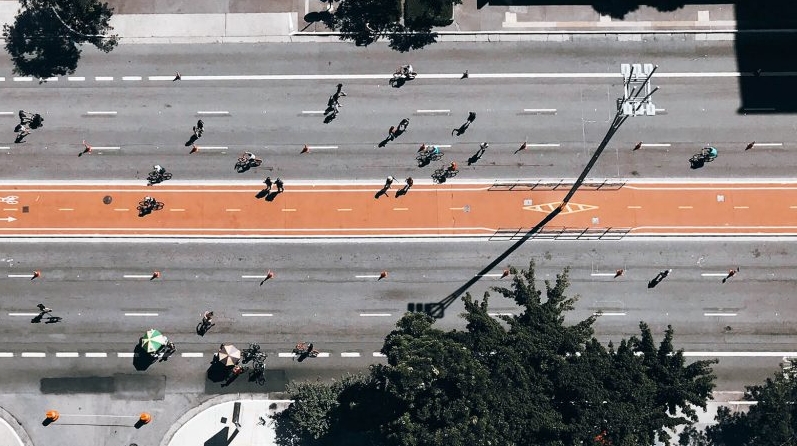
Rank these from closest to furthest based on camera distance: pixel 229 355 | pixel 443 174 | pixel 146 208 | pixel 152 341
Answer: pixel 229 355 < pixel 152 341 < pixel 146 208 < pixel 443 174

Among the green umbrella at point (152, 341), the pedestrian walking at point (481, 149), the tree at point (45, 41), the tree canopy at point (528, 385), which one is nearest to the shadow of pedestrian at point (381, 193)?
the pedestrian walking at point (481, 149)

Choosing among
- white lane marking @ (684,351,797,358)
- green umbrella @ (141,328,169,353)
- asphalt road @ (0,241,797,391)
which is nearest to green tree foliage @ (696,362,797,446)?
white lane marking @ (684,351,797,358)

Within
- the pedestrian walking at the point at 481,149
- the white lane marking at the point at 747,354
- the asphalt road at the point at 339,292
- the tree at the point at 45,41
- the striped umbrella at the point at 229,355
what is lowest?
the white lane marking at the point at 747,354

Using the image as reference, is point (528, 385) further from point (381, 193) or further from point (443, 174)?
point (381, 193)

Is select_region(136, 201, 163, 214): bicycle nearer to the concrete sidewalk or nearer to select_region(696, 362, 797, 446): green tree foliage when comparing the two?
the concrete sidewalk

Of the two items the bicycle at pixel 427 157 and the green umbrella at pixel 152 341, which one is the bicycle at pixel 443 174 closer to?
the bicycle at pixel 427 157

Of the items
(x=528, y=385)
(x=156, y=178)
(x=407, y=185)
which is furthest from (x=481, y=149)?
(x=156, y=178)
